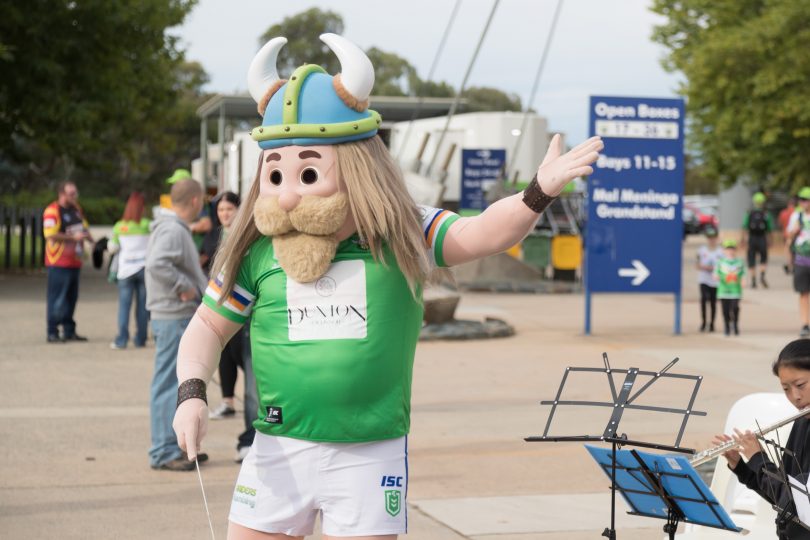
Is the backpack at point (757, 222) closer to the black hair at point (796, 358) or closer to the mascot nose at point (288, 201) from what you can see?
the black hair at point (796, 358)

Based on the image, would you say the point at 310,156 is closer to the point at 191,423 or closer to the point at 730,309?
the point at 191,423

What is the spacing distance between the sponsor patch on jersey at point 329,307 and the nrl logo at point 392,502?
0.44 m

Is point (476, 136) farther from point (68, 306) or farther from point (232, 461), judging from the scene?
point (232, 461)

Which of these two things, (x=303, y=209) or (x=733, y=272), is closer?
(x=303, y=209)

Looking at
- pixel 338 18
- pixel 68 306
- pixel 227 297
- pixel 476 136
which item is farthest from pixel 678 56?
pixel 338 18

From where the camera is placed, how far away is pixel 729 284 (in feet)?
46.4

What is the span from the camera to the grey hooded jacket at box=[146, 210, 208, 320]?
7402mm

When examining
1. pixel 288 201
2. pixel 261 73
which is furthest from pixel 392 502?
pixel 261 73

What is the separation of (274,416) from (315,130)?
2.71 feet

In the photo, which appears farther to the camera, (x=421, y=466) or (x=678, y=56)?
(x=678, y=56)

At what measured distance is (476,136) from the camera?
3080cm

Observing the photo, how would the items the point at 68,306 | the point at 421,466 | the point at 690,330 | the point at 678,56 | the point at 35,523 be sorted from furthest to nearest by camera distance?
the point at 678,56 < the point at 690,330 < the point at 68,306 < the point at 421,466 < the point at 35,523

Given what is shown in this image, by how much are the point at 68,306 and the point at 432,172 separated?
15.9 metres

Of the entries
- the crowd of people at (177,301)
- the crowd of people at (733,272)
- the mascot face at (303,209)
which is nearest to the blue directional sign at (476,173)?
the crowd of people at (733,272)
